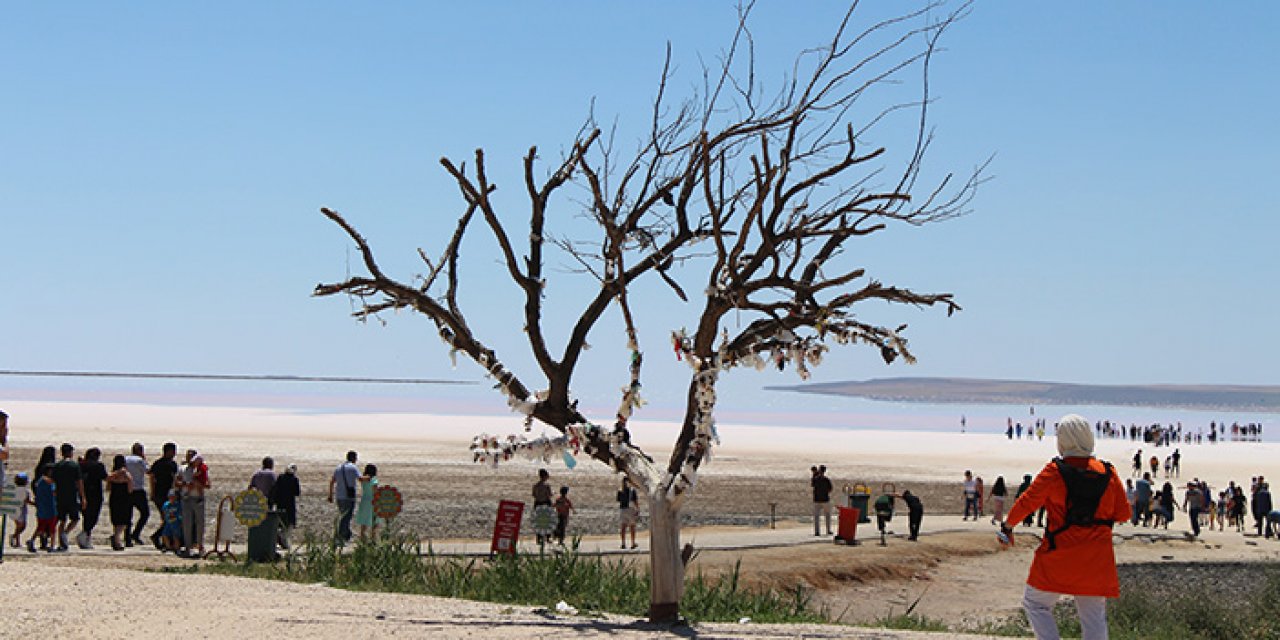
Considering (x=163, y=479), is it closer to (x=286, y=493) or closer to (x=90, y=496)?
(x=90, y=496)

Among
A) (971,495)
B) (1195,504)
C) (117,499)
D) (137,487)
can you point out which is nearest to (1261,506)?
(1195,504)

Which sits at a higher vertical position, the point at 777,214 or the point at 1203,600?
the point at 777,214

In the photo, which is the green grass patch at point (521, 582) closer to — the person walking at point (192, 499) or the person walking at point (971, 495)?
the person walking at point (192, 499)

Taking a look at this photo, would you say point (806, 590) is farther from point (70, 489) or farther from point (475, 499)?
point (475, 499)

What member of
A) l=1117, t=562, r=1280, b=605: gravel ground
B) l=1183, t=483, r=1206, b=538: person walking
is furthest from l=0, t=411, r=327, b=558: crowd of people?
l=1183, t=483, r=1206, b=538: person walking

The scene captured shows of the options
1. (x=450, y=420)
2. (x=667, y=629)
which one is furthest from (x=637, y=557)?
(x=450, y=420)

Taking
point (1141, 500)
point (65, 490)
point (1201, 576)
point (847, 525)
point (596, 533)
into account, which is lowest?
point (1201, 576)

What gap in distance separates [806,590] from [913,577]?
13.5 ft

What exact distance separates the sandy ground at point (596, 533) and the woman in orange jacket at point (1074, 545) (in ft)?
10.7

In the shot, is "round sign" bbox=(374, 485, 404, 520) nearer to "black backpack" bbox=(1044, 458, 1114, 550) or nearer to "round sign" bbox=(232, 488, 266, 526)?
"round sign" bbox=(232, 488, 266, 526)

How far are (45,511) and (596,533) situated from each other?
1268cm

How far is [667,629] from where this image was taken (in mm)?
12805

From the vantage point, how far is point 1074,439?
966 centimetres

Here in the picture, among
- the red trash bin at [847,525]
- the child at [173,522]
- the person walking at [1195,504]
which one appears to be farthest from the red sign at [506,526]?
the person walking at [1195,504]
